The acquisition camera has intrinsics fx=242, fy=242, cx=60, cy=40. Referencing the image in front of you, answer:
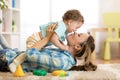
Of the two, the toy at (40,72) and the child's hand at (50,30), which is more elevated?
the child's hand at (50,30)

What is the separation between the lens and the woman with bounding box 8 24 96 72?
5.16ft

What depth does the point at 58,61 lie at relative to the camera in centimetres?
158

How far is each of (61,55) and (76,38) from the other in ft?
0.82

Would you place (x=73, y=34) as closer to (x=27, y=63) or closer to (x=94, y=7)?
(x=27, y=63)

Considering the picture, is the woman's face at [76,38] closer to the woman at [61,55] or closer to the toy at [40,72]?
the woman at [61,55]

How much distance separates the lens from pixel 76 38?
1824 mm

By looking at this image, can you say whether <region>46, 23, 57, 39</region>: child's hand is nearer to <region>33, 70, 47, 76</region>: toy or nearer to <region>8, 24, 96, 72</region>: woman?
<region>8, 24, 96, 72</region>: woman

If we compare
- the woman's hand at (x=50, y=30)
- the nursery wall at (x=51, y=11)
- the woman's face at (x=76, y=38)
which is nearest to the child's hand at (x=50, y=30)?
the woman's hand at (x=50, y=30)

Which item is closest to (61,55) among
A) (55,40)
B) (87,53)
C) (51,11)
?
(55,40)

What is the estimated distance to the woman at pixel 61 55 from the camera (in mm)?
1573

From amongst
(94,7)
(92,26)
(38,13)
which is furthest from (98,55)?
(38,13)

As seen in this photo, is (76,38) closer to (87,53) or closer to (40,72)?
(87,53)

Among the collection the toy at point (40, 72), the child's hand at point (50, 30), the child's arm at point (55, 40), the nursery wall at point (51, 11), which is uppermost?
the nursery wall at point (51, 11)

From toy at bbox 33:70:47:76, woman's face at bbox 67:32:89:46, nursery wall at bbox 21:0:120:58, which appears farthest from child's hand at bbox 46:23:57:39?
nursery wall at bbox 21:0:120:58
